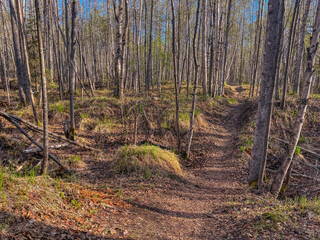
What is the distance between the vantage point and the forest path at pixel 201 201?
11.5ft

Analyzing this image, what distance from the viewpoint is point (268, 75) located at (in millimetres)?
4426

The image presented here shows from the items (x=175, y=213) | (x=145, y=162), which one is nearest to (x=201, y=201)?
(x=175, y=213)

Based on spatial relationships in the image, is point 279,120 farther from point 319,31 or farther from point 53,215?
point 53,215

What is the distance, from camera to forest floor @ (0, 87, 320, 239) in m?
2.81

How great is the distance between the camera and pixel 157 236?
323cm

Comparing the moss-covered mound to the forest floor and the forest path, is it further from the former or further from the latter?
the forest path

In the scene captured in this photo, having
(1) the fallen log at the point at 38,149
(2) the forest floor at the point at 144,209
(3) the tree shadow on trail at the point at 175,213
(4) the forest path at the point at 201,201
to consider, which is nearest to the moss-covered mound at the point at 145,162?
(2) the forest floor at the point at 144,209

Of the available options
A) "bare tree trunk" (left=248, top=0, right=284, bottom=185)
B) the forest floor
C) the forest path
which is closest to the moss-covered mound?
the forest floor

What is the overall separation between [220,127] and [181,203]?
725 cm

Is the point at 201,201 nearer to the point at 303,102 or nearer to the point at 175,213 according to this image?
the point at 175,213

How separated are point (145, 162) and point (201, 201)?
1874 millimetres

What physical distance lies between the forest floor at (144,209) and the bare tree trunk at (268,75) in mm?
1127

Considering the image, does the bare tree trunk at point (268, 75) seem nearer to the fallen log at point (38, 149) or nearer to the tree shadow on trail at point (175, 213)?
the tree shadow on trail at point (175, 213)

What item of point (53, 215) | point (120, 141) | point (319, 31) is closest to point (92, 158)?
point (120, 141)
